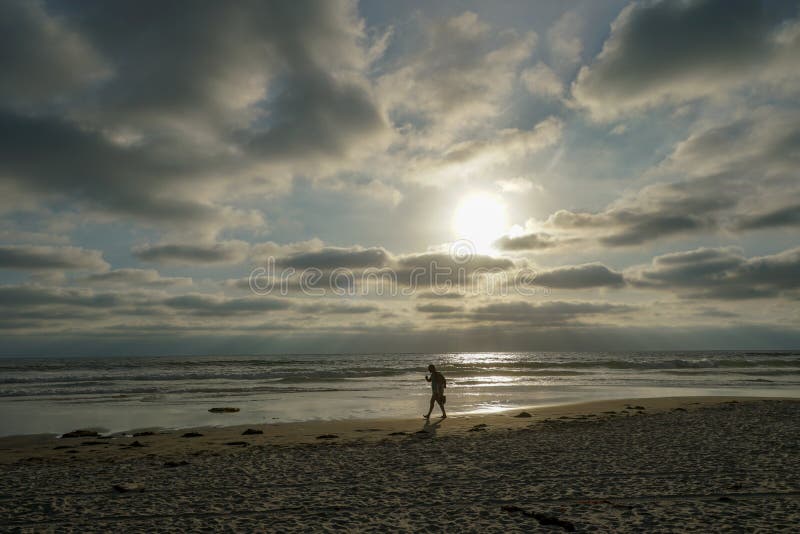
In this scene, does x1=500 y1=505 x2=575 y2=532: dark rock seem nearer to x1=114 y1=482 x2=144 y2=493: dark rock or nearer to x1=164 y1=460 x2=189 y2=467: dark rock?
x1=114 y1=482 x2=144 y2=493: dark rock

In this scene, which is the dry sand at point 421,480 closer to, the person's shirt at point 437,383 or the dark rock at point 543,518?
the dark rock at point 543,518

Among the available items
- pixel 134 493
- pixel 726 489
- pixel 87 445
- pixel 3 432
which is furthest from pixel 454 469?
pixel 3 432

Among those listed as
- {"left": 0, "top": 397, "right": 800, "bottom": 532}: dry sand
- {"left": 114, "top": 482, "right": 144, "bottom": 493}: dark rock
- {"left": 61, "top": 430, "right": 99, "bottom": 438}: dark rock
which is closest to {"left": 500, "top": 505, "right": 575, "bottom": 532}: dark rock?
{"left": 0, "top": 397, "right": 800, "bottom": 532}: dry sand

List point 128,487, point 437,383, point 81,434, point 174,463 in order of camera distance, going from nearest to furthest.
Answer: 1. point 128,487
2. point 174,463
3. point 81,434
4. point 437,383

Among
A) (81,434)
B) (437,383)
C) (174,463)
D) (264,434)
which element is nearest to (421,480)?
(174,463)

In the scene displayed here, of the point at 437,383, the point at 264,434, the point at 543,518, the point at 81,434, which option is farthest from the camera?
the point at 437,383

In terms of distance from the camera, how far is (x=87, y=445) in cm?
1414

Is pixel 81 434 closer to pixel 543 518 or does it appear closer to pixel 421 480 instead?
pixel 421 480

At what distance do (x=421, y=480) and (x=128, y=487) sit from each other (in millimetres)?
5256

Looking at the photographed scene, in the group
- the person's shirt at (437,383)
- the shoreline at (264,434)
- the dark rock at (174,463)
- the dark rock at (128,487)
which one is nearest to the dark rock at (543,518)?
the dark rock at (128,487)

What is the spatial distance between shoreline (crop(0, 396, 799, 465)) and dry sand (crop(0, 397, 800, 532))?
118 mm

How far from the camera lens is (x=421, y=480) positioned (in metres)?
9.18

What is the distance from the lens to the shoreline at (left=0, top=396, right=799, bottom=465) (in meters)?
13.2

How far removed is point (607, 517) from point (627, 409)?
15.5m
